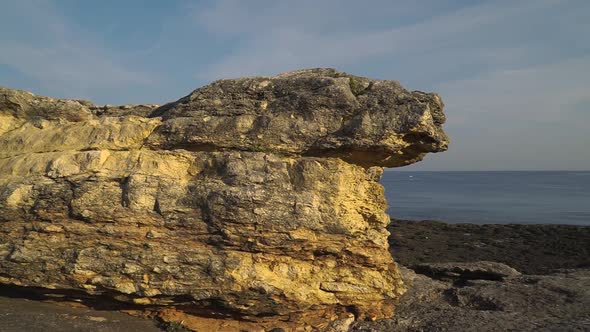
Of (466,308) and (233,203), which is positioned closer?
(233,203)

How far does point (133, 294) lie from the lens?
31.4ft

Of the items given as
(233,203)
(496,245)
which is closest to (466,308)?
(233,203)

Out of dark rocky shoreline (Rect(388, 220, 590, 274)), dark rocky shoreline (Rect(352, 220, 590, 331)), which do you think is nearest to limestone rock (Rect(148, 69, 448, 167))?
dark rocky shoreline (Rect(352, 220, 590, 331))

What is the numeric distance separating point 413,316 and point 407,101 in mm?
5680

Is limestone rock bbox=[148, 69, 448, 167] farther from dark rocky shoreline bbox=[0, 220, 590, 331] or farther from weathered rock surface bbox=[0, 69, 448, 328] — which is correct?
dark rocky shoreline bbox=[0, 220, 590, 331]

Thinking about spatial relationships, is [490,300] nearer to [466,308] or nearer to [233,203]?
[466,308]

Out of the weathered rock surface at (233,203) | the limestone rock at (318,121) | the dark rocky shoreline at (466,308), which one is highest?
the limestone rock at (318,121)

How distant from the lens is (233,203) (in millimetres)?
9578

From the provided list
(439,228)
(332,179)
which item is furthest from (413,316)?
(439,228)

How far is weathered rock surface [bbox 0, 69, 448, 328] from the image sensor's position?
9.52 meters

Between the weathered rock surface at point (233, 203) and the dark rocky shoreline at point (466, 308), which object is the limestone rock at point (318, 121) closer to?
the weathered rock surface at point (233, 203)

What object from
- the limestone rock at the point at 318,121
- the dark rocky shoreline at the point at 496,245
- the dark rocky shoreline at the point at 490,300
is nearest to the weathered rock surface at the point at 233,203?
the limestone rock at the point at 318,121

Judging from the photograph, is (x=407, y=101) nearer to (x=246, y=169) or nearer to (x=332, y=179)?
(x=332, y=179)

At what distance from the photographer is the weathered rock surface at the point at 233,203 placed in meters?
9.52
